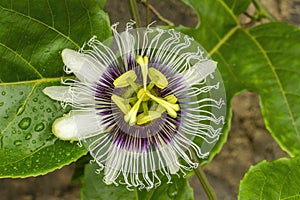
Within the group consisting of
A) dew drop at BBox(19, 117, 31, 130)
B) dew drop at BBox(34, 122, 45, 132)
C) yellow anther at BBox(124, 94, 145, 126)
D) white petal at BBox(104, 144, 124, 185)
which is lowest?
white petal at BBox(104, 144, 124, 185)

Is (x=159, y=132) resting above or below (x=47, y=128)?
below

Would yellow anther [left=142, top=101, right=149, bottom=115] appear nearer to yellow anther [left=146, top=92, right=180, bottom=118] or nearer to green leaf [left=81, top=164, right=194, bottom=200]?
yellow anther [left=146, top=92, right=180, bottom=118]

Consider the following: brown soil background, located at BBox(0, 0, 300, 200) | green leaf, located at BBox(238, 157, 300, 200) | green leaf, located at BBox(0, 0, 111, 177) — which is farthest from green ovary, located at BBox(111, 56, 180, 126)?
brown soil background, located at BBox(0, 0, 300, 200)

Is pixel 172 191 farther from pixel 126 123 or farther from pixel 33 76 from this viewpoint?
pixel 33 76

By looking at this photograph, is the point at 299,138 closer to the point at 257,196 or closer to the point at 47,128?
the point at 257,196

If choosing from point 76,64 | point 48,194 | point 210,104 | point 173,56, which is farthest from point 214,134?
point 48,194

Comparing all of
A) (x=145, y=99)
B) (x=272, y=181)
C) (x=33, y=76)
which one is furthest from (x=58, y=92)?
(x=272, y=181)

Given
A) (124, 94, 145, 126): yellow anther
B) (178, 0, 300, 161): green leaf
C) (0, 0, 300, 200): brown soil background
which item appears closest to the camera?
(124, 94, 145, 126): yellow anther
